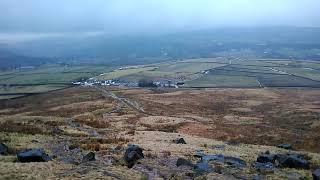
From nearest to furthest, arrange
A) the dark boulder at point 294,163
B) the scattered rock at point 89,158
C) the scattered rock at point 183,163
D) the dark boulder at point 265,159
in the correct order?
the scattered rock at point 183,163
the scattered rock at point 89,158
the dark boulder at point 294,163
the dark boulder at point 265,159

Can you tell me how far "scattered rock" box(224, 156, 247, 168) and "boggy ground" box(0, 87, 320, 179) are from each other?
4.42 feet

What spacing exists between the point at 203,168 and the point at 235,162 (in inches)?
202

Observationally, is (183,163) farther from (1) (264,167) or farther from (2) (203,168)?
(1) (264,167)

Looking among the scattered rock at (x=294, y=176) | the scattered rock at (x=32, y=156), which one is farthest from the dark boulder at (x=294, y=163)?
the scattered rock at (x=32, y=156)

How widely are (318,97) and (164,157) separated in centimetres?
10792

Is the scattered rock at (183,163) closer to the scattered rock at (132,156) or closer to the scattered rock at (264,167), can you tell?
the scattered rock at (132,156)

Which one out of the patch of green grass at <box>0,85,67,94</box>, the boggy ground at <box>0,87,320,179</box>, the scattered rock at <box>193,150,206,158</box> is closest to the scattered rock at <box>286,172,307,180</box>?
the boggy ground at <box>0,87,320,179</box>

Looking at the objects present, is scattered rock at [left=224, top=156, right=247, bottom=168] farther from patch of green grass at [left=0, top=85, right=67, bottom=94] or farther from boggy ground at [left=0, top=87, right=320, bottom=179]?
patch of green grass at [left=0, top=85, right=67, bottom=94]

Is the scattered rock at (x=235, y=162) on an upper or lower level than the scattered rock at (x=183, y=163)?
lower

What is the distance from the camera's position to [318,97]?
140625 mm

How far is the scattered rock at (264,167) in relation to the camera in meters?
38.8

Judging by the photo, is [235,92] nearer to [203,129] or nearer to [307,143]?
[203,129]

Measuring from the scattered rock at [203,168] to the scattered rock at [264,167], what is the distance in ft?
14.0

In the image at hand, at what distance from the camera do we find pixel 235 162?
4247 centimetres
